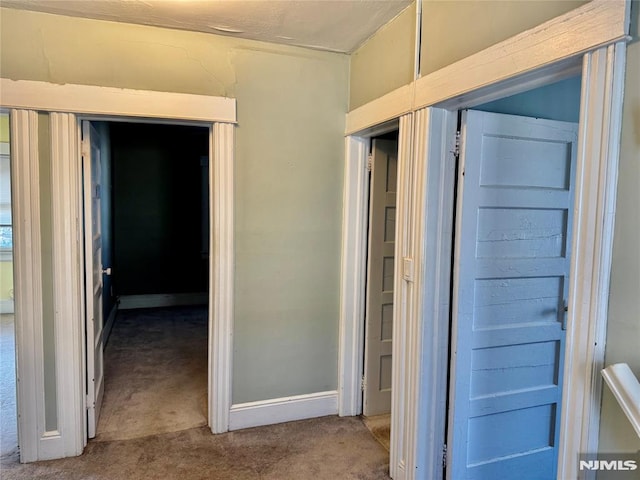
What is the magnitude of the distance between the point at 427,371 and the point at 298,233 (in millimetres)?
1196

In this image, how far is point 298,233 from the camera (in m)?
2.77

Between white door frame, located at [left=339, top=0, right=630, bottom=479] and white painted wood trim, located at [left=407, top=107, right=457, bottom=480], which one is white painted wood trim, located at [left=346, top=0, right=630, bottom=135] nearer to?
white door frame, located at [left=339, top=0, right=630, bottom=479]

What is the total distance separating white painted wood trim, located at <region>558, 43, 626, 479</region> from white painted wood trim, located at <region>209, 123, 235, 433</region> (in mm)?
1850

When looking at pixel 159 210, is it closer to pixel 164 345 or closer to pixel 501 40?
pixel 164 345

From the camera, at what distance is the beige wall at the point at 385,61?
209 cm

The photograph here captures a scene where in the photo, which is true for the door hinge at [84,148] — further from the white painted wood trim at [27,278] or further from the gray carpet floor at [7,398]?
the gray carpet floor at [7,398]

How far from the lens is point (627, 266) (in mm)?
1137

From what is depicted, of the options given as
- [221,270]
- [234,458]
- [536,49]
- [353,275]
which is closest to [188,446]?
[234,458]

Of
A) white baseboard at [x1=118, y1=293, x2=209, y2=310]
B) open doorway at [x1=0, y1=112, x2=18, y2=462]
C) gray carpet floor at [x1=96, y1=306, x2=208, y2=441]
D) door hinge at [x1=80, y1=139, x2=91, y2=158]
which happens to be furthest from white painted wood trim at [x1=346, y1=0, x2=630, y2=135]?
white baseboard at [x1=118, y1=293, x2=209, y2=310]

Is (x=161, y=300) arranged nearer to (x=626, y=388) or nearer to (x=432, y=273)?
(x=432, y=273)

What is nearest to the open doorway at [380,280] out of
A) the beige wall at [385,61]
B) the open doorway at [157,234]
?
the beige wall at [385,61]

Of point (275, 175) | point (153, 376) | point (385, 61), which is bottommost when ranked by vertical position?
point (153, 376)

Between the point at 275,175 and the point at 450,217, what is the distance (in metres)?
1.17

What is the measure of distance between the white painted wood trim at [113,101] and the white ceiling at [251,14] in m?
0.36
